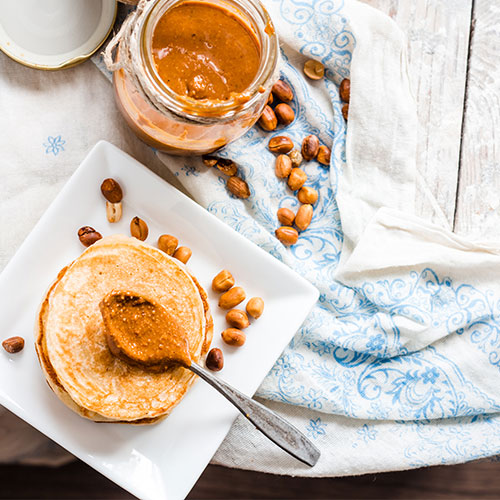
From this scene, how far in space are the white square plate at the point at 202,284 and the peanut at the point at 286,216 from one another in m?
0.15

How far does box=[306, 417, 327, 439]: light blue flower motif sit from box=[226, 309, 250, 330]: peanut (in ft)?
1.11

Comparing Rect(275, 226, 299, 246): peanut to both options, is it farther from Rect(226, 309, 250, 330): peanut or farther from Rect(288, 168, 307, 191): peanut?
Rect(226, 309, 250, 330): peanut

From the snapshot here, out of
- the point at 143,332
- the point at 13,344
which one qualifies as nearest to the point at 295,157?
the point at 143,332

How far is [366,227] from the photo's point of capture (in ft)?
5.24

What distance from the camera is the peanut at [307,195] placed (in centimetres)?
162

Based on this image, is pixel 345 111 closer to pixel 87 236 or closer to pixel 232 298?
pixel 232 298

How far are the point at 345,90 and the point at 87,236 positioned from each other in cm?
77

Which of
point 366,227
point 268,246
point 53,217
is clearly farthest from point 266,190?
point 53,217

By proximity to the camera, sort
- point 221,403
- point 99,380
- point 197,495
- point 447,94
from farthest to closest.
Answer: point 197,495 < point 447,94 < point 221,403 < point 99,380

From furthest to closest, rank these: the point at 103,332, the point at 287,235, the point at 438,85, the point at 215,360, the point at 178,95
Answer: the point at 438,85, the point at 287,235, the point at 215,360, the point at 103,332, the point at 178,95

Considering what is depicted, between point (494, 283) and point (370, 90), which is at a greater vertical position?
point (370, 90)

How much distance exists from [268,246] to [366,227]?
0.86ft

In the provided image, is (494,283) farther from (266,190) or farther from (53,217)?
(53,217)

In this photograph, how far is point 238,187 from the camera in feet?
5.18
